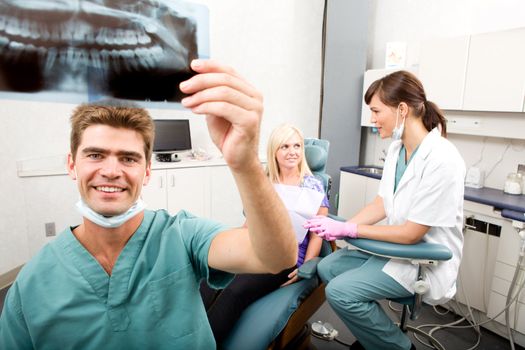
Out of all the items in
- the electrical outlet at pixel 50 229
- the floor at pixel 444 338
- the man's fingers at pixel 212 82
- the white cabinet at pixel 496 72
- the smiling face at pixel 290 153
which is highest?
the white cabinet at pixel 496 72

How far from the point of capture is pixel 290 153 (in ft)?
6.81

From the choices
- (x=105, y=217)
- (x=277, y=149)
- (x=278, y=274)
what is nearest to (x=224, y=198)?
(x=277, y=149)

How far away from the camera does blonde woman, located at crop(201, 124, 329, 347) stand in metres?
1.41

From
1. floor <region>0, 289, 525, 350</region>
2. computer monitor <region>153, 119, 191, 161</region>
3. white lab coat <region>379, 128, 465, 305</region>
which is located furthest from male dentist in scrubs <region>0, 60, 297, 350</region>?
computer monitor <region>153, 119, 191, 161</region>

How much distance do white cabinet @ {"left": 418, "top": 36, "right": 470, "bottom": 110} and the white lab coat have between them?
1035mm

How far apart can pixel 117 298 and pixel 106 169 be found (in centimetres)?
34

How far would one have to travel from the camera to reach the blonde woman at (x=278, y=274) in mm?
1409

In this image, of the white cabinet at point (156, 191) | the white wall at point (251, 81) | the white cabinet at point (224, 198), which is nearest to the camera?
the white wall at point (251, 81)

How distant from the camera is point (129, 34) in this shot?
1.51 m

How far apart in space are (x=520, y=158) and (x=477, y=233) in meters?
0.65

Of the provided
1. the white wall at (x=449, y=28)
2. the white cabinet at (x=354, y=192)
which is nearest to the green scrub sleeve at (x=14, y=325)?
the white cabinet at (x=354, y=192)

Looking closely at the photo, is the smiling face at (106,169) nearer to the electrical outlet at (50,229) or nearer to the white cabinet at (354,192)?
the electrical outlet at (50,229)

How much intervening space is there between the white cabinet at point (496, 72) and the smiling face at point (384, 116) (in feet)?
3.24

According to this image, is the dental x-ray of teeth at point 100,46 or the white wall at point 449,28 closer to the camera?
the dental x-ray of teeth at point 100,46
